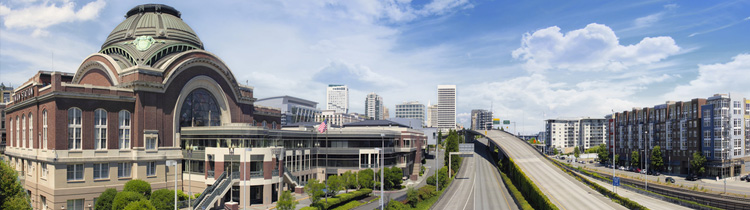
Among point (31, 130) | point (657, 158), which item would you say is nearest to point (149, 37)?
point (31, 130)

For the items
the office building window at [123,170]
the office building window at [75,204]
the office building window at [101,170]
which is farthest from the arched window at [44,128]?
the office building window at [123,170]

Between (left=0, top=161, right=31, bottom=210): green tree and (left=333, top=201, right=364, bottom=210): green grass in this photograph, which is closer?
(left=0, top=161, right=31, bottom=210): green tree

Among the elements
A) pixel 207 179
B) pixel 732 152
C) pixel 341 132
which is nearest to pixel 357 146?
pixel 341 132

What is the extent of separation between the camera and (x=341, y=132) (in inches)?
3460

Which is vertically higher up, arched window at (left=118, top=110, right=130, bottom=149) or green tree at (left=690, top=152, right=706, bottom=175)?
arched window at (left=118, top=110, right=130, bottom=149)

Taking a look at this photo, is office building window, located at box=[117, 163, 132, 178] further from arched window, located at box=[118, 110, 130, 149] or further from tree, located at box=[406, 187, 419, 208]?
tree, located at box=[406, 187, 419, 208]

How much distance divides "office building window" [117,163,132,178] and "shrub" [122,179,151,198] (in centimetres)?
497

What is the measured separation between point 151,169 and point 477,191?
5414 cm

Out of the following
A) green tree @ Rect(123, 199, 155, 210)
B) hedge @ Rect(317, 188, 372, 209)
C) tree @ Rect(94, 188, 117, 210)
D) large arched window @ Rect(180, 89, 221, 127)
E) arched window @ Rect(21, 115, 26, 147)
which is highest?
large arched window @ Rect(180, 89, 221, 127)

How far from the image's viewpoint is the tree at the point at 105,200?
176 feet

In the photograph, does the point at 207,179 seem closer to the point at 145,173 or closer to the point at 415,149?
the point at 145,173

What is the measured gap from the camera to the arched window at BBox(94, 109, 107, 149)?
60.1 m

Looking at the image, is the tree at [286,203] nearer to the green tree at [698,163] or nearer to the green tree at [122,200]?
the green tree at [122,200]

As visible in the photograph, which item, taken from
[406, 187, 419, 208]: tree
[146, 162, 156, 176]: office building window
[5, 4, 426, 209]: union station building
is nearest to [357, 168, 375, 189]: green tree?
[5, 4, 426, 209]: union station building
